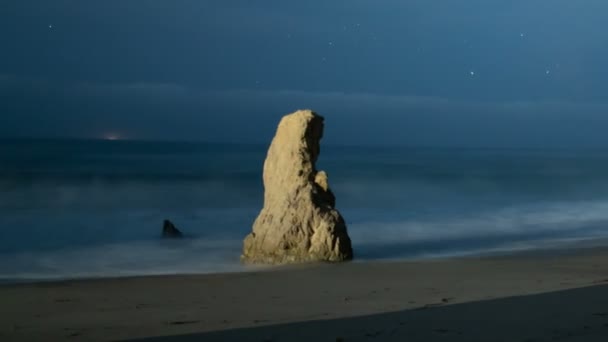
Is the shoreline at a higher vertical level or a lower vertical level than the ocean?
lower

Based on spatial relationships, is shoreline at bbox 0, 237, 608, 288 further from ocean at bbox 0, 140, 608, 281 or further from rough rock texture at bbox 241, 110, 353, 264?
rough rock texture at bbox 241, 110, 353, 264

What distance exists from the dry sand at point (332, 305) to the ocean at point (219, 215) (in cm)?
235

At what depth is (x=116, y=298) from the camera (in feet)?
34.1

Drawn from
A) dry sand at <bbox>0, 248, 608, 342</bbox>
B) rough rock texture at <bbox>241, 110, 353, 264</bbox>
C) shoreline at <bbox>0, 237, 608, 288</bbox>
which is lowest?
dry sand at <bbox>0, 248, 608, 342</bbox>

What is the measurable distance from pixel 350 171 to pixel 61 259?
119ft

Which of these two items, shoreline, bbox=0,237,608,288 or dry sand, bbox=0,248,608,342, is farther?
shoreline, bbox=0,237,608,288

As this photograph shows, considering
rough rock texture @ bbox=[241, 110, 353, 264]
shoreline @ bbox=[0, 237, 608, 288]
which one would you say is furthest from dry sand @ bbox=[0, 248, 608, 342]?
rough rock texture @ bbox=[241, 110, 353, 264]

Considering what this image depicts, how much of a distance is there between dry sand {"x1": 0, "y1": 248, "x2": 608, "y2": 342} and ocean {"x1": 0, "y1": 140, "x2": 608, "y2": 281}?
7.72 ft

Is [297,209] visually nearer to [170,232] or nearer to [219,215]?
[170,232]

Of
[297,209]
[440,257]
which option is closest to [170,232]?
[297,209]

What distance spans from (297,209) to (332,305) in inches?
187

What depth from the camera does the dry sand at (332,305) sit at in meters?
7.55

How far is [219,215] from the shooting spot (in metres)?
24.9

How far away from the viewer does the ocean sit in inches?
631
